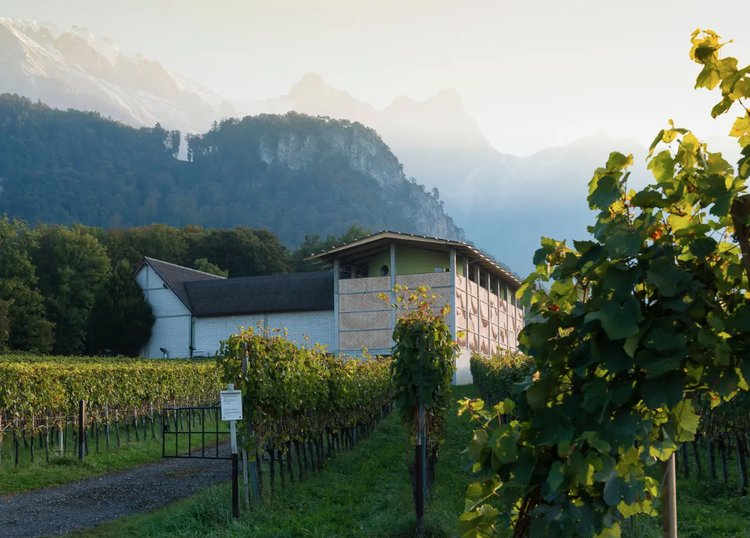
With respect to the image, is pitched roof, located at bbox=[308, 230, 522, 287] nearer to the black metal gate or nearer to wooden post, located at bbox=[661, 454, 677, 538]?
the black metal gate

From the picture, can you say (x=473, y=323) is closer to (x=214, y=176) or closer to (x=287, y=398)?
(x=287, y=398)

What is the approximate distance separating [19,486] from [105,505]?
2445 millimetres

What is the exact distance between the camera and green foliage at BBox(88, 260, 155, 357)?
4484 cm

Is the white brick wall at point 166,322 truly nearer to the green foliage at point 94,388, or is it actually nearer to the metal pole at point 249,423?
the green foliage at point 94,388

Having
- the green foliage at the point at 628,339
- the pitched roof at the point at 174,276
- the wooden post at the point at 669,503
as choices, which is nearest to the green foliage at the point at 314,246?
the pitched roof at the point at 174,276

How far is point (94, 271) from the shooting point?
196ft

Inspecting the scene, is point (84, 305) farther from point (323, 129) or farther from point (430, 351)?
point (323, 129)

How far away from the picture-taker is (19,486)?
1444 centimetres

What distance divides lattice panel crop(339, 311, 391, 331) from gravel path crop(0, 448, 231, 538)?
20848 millimetres

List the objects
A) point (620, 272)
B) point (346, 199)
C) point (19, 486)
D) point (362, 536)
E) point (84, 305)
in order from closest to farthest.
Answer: point (620, 272)
point (362, 536)
point (19, 486)
point (84, 305)
point (346, 199)

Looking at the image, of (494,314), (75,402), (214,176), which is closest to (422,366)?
(75,402)

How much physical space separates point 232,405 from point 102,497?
4672mm

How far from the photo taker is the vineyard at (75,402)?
17.2m

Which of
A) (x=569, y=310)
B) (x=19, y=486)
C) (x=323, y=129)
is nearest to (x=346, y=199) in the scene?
(x=323, y=129)
